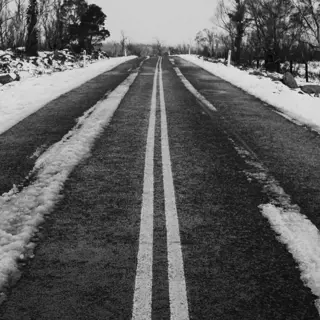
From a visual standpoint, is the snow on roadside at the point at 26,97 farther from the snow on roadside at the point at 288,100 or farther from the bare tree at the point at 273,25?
the bare tree at the point at 273,25

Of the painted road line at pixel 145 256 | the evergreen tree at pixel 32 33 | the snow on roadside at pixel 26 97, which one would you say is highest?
the evergreen tree at pixel 32 33

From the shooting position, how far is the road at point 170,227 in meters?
2.31

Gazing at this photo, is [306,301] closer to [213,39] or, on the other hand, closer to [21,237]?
[21,237]

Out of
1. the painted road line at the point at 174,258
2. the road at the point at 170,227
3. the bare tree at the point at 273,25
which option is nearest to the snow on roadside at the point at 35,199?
the road at the point at 170,227

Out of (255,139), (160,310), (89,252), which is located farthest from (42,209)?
(255,139)

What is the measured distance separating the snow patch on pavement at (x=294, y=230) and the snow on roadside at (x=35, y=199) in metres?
1.98

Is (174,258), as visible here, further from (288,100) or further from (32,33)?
(32,33)

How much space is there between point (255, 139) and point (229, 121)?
1.49 m

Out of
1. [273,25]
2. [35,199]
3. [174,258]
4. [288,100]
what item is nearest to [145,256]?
[174,258]

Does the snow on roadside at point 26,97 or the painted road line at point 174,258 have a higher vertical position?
the snow on roadside at point 26,97

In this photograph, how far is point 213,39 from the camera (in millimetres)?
65562

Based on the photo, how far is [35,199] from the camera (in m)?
3.78

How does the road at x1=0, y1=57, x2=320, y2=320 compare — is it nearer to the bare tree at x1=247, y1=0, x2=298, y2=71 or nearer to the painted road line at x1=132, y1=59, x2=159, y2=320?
the painted road line at x1=132, y1=59, x2=159, y2=320

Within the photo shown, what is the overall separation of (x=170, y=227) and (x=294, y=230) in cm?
105
